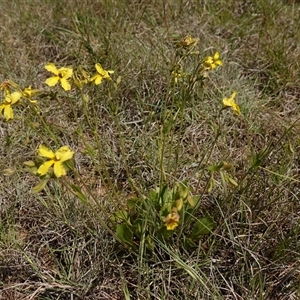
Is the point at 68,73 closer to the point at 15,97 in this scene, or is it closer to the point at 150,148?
the point at 15,97

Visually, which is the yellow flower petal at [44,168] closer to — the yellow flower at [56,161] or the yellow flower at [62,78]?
the yellow flower at [56,161]

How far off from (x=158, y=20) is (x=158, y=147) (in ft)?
3.30

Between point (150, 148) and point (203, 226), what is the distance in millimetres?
505

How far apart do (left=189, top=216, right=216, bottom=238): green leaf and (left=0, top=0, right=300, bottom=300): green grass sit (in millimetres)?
38

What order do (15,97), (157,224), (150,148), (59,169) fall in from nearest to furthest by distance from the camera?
(59,169)
(15,97)
(157,224)
(150,148)

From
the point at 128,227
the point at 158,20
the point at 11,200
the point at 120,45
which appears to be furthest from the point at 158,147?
the point at 158,20

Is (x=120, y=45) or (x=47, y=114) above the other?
(x=120, y=45)

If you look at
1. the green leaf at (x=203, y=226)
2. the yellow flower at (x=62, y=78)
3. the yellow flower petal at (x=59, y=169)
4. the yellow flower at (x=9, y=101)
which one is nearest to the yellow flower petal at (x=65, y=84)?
the yellow flower at (x=62, y=78)

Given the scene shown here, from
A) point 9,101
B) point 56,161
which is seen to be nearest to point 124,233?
point 56,161

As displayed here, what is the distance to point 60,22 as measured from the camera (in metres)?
2.52

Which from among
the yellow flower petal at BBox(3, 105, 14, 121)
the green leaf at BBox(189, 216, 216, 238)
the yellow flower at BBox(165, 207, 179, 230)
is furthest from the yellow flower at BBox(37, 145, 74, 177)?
the green leaf at BBox(189, 216, 216, 238)

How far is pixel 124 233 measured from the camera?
1.43 m

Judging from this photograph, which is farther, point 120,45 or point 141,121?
point 120,45

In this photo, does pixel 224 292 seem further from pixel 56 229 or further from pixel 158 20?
pixel 158 20
